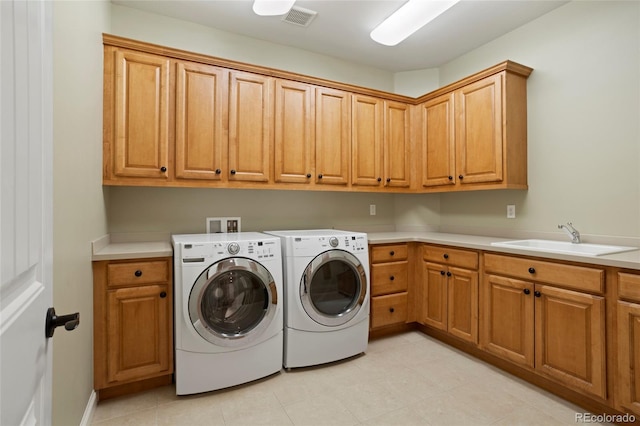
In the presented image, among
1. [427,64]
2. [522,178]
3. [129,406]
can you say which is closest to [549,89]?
[522,178]

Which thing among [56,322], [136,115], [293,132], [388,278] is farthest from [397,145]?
[56,322]

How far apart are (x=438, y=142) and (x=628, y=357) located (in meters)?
2.14

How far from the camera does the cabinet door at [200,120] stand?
94.7 inches

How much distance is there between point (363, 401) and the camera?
6.58 feet

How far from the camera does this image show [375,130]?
3.20 metres

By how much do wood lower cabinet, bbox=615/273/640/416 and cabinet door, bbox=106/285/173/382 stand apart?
102 inches

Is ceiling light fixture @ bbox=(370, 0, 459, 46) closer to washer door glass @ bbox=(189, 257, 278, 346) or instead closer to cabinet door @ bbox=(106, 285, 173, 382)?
washer door glass @ bbox=(189, 257, 278, 346)

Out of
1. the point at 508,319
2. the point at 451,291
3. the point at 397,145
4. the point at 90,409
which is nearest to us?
the point at 90,409

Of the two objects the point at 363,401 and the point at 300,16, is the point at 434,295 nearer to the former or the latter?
the point at 363,401

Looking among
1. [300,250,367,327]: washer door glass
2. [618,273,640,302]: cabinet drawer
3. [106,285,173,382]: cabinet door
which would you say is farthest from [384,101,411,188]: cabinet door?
[106,285,173,382]: cabinet door

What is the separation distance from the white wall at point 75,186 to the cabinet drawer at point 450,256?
Result: 2.53 meters

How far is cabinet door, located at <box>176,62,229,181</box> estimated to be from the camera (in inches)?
94.7

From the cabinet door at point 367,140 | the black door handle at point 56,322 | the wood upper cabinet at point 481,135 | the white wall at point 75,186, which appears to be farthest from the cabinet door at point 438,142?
the black door handle at point 56,322

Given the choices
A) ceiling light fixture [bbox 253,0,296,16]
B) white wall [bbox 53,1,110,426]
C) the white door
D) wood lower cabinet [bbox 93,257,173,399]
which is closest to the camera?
the white door
